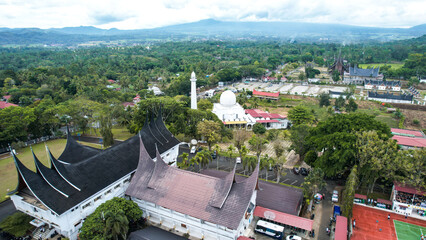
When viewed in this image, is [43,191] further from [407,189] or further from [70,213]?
[407,189]

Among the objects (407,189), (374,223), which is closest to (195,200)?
(374,223)

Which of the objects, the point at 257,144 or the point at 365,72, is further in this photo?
the point at 365,72

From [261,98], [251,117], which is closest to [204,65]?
[261,98]

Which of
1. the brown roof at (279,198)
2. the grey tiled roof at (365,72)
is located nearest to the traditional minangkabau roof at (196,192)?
the brown roof at (279,198)

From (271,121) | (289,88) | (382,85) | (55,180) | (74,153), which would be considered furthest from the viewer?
(289,88)

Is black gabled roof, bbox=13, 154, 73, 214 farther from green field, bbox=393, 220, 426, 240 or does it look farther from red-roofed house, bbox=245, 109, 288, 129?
red-roofed house, bbox=245, 109, 288, 129
